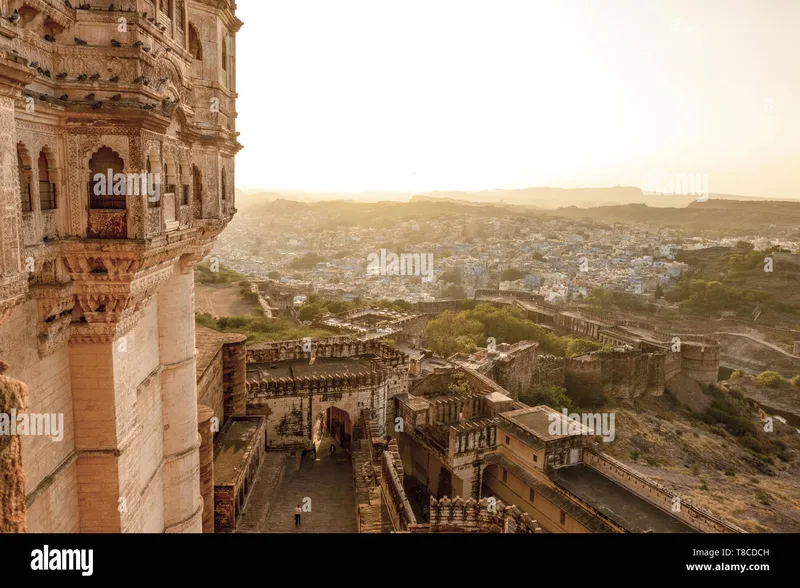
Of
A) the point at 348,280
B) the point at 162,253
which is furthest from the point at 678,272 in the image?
the point at 162,253

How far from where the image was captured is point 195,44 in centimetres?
1003

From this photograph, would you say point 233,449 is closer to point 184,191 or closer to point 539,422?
point 184,191

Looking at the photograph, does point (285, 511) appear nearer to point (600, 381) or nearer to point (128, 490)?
point (128, 490)

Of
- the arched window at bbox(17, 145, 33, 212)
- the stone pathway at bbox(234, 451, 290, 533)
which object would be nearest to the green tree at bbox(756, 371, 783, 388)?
the stone pathway at bbox(234, 451, 290, 533)

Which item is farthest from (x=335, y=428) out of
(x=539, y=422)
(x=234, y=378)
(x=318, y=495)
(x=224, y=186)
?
(x=224, y=186)

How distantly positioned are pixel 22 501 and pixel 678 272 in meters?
79.7

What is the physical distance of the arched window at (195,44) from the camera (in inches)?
392

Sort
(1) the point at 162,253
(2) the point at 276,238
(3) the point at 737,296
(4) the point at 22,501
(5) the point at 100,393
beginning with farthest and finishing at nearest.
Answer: (2) the point at 276,238, (3) the point at 737,296, (1) the point at 162,253, (5) the point at 100,393, (4) the point at 22,501

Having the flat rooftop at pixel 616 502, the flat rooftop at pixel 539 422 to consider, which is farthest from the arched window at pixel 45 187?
the flat rooftop at pixel 539 422

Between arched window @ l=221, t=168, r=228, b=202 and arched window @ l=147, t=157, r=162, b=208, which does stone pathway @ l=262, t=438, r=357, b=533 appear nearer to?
arched window @ l=221, t=168, r=228, b=202

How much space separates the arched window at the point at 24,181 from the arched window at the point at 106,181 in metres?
0.76

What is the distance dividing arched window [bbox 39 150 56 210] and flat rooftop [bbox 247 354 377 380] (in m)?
15.2
